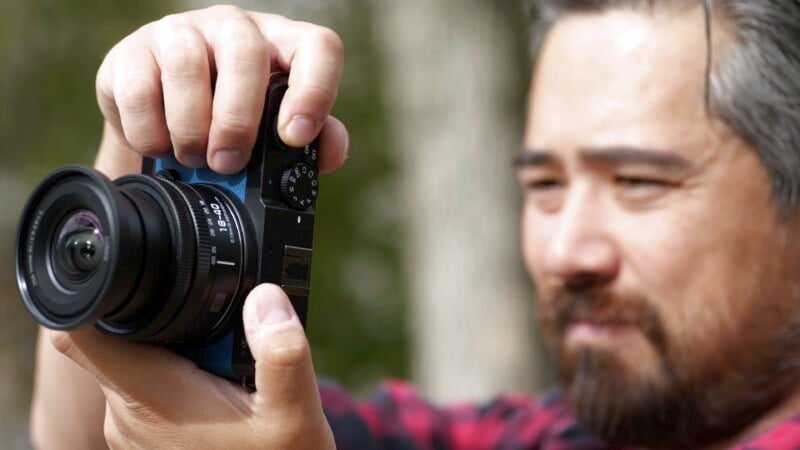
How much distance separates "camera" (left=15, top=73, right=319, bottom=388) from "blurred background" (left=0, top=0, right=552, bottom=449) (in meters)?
2.72

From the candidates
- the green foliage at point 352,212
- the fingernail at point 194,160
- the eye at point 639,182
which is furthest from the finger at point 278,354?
the green foliage at point 352,212

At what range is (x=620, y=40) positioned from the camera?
2383mm

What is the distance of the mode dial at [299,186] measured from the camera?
1.54 metres

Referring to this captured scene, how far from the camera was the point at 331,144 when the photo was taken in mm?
1618

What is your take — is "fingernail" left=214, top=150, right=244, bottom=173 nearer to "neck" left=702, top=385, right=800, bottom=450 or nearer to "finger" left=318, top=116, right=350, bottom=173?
"finger" left=318, top=116, right=350, bottom=173

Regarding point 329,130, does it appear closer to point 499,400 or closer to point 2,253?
point 499,400

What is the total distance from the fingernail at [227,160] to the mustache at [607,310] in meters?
1.04

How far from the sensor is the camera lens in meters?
1.41

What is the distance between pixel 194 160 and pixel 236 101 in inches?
4.7

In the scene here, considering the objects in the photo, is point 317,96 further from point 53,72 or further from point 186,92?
point 53,72

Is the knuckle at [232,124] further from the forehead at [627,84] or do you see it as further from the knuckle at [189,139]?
the forehead at [627,84]

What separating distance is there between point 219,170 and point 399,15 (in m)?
3.64

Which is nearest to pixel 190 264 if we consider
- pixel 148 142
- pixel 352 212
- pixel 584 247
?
pixel 148 142

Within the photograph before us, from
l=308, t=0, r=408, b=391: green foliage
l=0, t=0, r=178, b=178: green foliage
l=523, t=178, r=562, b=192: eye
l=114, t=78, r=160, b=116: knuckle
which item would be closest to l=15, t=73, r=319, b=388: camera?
l=114, t=78, r=160, b=116: knuckle
